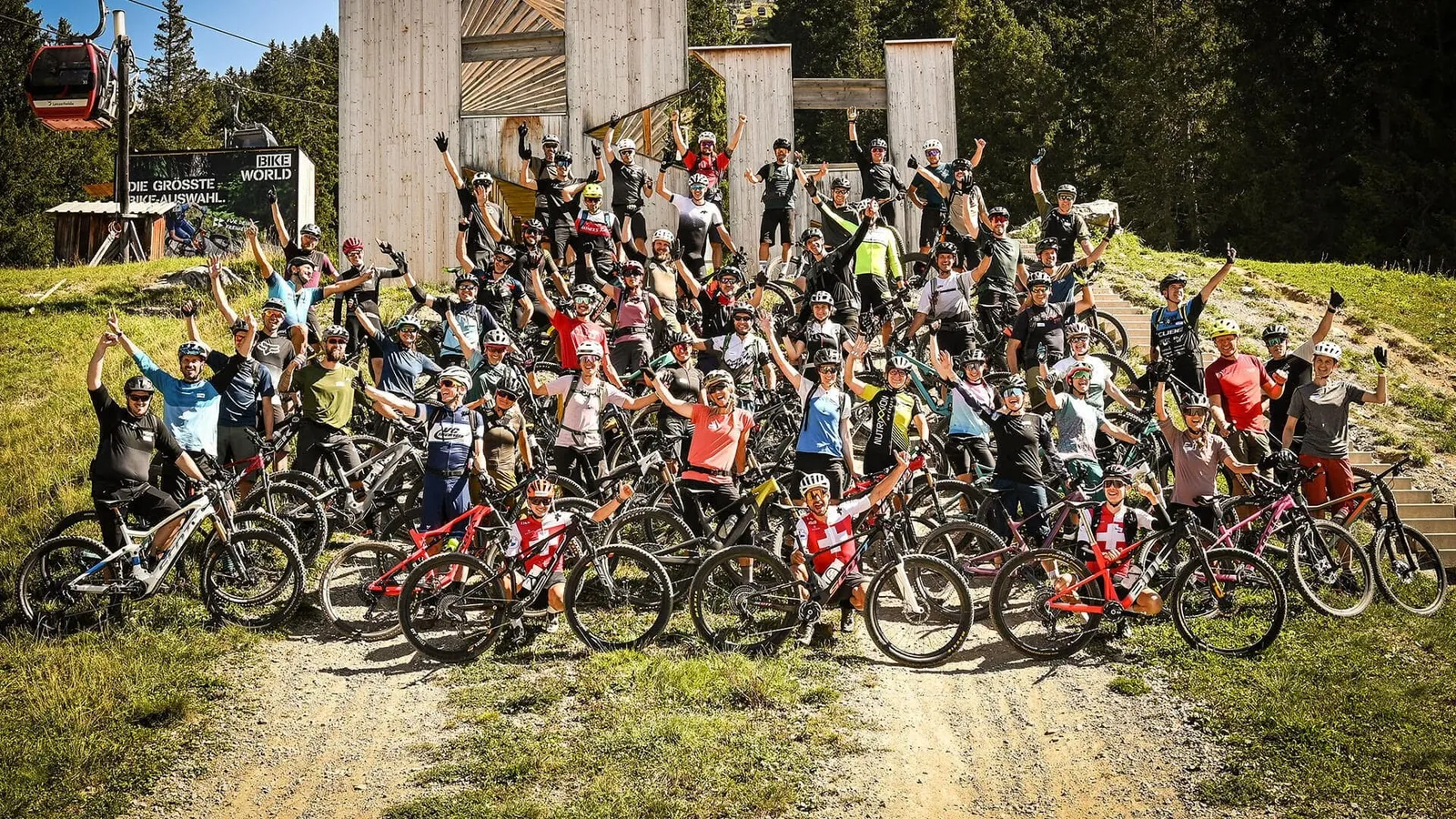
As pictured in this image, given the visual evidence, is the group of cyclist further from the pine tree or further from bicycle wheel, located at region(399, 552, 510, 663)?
the pine tree

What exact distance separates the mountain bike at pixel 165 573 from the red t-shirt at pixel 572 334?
4189mm

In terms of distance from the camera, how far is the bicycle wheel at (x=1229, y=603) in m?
9.85

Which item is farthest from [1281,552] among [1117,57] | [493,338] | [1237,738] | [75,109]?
[1117,57]

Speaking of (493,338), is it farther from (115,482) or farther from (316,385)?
(115,482)

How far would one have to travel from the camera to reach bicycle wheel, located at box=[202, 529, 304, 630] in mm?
10297

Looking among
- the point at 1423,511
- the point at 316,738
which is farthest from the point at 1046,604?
the point at 1423,511

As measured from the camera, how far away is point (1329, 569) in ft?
35.9

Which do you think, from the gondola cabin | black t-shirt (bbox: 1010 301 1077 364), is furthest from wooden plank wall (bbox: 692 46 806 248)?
the gondola cabin

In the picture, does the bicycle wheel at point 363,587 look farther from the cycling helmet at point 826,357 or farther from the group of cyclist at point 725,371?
the cycling helmet at point 826,357

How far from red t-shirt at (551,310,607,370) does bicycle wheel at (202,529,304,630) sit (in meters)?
4.11

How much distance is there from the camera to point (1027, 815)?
819cm

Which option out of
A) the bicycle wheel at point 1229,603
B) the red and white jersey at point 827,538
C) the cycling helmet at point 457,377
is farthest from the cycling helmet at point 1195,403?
the cycling helmet at point 457,377

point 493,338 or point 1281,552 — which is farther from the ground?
point 493,338

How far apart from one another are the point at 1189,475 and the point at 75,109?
18760 mm
